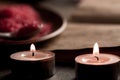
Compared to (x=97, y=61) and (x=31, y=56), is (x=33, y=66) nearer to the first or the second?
(x=31, y=56)

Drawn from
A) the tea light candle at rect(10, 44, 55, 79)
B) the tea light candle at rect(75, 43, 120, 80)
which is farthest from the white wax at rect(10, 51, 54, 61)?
the tea light candle at rect(75, 43, 120, 80)

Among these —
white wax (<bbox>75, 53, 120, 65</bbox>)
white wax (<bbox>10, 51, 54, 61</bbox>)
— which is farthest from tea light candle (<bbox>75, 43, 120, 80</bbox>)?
white wax (<bbox>10, 51, 54, 61</bbox>)

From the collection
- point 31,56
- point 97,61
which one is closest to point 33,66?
point 31,56

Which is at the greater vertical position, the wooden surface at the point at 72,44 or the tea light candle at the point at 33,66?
the wooden surface at the point at 72,44

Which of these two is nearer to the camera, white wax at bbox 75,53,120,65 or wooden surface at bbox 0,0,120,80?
white wax at bbox 75,53,120,65

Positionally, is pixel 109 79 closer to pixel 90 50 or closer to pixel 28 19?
pixel 90 50

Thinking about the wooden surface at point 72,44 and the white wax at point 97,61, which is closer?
the white wax at point 97,61

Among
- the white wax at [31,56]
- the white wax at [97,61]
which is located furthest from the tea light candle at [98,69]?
the white wax at [31,56]

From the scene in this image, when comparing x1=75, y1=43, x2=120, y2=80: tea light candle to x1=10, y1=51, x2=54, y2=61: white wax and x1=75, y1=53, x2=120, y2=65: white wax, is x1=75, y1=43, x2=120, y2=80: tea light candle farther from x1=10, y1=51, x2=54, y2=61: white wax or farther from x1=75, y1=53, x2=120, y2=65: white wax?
x1=10, y1=51, x2=54, y2=61: white wax

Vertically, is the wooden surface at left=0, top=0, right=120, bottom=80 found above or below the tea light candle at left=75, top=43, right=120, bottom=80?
above

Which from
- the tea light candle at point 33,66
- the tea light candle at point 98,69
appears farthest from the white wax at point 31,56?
the tea light candle at point 98,69

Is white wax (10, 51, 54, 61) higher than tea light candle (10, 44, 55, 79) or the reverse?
higher

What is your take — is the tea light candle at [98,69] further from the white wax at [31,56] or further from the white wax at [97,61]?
the white wax at [31,56]

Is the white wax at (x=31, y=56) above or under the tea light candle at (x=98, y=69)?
above
